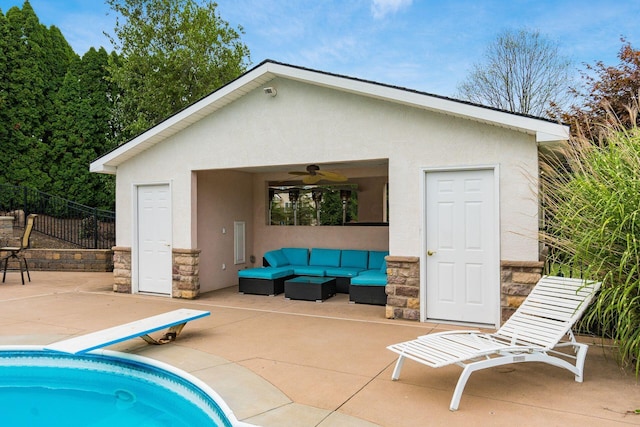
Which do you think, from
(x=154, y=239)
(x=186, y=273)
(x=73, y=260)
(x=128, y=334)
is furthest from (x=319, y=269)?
(x=73, y=260)

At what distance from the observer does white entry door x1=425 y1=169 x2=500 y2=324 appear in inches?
260

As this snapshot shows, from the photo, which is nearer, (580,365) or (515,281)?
(580,365)

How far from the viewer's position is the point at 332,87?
7.49m

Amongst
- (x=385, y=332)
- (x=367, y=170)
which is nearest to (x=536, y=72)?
(x=367, y=170)

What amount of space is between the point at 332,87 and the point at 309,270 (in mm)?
4228

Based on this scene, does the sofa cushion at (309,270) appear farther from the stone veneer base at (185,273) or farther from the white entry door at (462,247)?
the white entry door at (462,247)

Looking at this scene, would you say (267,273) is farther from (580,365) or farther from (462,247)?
(580,365)

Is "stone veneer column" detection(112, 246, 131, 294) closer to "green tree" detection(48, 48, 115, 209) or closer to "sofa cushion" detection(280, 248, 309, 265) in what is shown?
"sofa cushion" detection(280, 248, 309, 265)

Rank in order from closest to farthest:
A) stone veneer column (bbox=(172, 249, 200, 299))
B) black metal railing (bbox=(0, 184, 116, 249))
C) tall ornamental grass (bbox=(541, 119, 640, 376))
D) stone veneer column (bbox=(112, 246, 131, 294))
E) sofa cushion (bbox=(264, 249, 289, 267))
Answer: tall ornamental grass (bbox=(541, 119, 640, 376)) < stone veneer column (bbox=(172, 249, 200, 299)) < stone veneer column (bbox=(112, 246, 131, 294)) < sofa cushion (bbox=(264, 249, 289, 267)) < black metal railing (bbox=(0, 184, 116, 249))

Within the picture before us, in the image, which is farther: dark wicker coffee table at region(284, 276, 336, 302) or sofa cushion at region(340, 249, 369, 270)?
sofa cushion at region(340, 249, 369, 270)

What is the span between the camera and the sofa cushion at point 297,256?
1078cm

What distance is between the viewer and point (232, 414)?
363 centimetres

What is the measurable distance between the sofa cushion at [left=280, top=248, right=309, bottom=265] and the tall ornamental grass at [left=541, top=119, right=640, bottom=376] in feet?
21.7

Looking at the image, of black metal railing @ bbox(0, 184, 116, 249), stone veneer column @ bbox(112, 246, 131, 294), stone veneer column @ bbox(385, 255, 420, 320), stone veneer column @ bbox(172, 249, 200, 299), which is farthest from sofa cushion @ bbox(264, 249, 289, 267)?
black metal railing @ bbox(0, 184, 116, 249)
